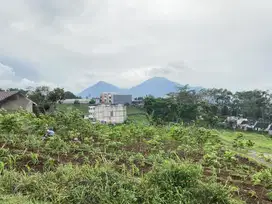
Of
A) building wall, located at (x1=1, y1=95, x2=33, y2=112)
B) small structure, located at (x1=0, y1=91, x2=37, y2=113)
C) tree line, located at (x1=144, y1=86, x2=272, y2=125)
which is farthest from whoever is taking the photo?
tree line, located at (x1=144, y1=86, x2=272, y2=125)

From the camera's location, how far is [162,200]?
2.16 meters

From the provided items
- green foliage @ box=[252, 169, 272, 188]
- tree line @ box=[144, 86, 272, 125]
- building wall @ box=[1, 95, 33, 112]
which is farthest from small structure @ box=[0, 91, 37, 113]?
green foliage @ box=[252, 169, 272, 188]

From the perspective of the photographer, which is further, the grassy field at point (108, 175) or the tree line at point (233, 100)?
the tree line at point (233, 100)

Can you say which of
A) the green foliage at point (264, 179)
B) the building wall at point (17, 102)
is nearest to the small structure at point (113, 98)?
the building wall at point (17, 102)

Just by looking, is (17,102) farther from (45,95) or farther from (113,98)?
(113,98)

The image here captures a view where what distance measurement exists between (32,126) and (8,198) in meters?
2.17

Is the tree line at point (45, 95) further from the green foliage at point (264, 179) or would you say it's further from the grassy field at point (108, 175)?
the green foliage at point (264, 179)

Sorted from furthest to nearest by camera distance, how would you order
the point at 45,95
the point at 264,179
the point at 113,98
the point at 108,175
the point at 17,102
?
the point at 113,98
the point at 45,95
the point at 17,102
the point at 264,179
the point at 108,175

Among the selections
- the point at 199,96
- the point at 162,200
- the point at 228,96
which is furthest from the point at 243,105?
the point at 162,200

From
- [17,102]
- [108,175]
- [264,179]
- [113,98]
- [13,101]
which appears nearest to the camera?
[108,175]

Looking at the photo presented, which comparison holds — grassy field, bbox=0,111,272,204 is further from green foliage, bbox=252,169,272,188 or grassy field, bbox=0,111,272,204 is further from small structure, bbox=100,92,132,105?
small structure, bbox=100,92,132,105

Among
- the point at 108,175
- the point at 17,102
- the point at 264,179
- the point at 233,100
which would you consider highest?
the point at 233,100

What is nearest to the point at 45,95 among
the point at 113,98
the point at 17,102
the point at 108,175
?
the point at 17,102

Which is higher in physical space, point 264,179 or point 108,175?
point 108,175
